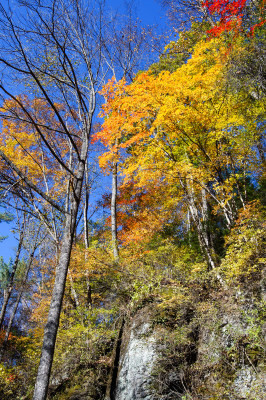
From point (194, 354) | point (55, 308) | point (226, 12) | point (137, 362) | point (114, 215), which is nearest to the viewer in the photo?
point (55, 308)

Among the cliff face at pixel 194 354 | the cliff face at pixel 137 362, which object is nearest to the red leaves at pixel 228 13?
the cliff face at pixel 194 354

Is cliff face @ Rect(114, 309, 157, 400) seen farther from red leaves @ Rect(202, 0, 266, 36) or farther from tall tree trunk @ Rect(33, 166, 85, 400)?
red leaves @ Rect(202, 0, 266, 36)

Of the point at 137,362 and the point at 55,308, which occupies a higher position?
the point at 55,308

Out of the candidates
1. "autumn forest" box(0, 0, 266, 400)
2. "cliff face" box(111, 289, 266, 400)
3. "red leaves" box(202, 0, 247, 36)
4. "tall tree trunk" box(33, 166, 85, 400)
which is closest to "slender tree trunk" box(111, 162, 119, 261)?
"autumn forest" box(0, 0, 266, 400)

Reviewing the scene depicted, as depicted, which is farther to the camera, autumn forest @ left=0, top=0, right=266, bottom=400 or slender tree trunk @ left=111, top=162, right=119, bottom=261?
slender tree trunk @ left=111, top=162, right=119, bottom=261

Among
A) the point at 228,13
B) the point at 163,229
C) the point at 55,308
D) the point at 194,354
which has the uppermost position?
the point at 228,13

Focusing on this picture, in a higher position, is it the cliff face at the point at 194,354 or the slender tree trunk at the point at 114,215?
the slender tree trunk at the point at 114,215

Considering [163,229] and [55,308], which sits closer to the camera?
[55,308]

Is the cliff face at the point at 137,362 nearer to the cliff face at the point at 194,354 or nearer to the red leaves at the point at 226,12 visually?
the cliff face at the point at 194,354

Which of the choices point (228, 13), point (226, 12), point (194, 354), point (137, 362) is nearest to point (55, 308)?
point (137, 362)

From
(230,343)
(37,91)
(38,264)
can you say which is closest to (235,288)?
(230,343)

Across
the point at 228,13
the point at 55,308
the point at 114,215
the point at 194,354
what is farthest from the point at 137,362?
the point at 228,13

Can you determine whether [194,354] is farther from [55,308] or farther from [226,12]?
[226,12]

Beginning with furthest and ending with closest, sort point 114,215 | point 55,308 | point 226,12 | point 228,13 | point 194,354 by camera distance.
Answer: point 114,215
point 226,12
point 228,13
point 194,354
point 55,308
